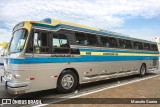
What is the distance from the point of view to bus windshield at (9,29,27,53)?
25.2 ft

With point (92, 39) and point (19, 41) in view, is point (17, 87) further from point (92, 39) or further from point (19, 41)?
point (92, 39)

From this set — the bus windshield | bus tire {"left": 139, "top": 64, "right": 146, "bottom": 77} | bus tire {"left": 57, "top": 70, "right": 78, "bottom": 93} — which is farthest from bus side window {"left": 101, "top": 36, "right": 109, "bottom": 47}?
bus tire {"left": 139, "top": 64, "right": 146, "bottom": 77}

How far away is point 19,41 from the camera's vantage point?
26.0 feet

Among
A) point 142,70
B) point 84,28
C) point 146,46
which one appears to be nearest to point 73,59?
point 84,28

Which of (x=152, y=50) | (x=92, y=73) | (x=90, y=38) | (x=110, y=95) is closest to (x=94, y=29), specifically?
(x=90, y=38)

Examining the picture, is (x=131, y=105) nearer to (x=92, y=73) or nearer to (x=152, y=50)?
(x=92, y=73)

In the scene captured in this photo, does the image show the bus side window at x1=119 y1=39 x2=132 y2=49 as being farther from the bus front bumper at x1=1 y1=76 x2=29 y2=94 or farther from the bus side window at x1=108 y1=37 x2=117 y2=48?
the bus front bumper at x1=1 y1=76 x2=29 y2=94

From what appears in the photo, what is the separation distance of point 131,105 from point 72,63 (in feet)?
10.4

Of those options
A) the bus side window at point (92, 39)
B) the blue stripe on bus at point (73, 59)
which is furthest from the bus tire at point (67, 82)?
the bus side window at point (92, 39)

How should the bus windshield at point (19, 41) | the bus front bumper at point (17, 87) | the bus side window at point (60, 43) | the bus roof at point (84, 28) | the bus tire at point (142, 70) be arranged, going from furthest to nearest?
the bus tire at point (142, 70) → the bus roof at point (84, 28) → the bus side window at point (60, 43) → the bus windshield at point (19, 41) → the bus front bumper at point (17, 87)

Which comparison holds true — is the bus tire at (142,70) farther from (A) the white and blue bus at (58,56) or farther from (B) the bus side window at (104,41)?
(B) the bus side window at (104,41)

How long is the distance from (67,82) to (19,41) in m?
2.61

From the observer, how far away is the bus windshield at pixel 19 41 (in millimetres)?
7689

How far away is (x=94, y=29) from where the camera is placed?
10.9m
